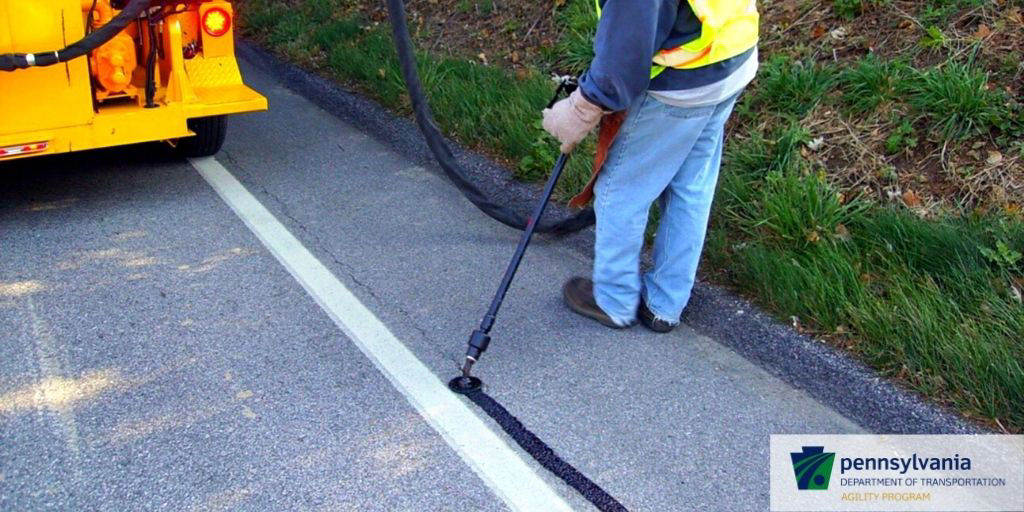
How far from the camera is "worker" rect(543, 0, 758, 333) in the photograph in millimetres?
3455

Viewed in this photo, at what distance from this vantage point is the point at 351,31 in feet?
26.9

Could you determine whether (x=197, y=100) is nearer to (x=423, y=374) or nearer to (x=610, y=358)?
(x=423, y=374)

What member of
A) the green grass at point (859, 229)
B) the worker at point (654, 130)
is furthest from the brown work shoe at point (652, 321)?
the green grass at point (859, 229)

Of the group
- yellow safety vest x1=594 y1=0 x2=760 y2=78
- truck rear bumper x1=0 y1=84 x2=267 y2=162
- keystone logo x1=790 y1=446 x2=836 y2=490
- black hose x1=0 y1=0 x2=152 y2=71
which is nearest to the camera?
keystone logo x1=790 y1=446 x2=836 y2=490

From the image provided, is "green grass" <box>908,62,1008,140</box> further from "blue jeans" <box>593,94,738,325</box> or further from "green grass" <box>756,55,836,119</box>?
"blue jeans" <box>593,94,738,325</box>

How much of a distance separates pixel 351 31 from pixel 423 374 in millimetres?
5074

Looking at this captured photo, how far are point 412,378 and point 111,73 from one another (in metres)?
2.52

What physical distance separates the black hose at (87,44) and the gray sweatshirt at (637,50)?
2.29m

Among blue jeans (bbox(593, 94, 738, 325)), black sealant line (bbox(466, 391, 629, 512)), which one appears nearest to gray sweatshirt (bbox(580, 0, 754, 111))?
blue jeans (bbox(593, 94, 738, 325))

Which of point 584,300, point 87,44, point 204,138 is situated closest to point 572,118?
point 584,300

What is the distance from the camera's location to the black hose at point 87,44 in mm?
4578

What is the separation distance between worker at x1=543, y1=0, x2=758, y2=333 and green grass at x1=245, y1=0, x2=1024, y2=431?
416mm

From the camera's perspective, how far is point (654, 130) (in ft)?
12.2

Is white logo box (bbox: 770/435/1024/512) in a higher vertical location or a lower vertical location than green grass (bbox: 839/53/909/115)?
lower
